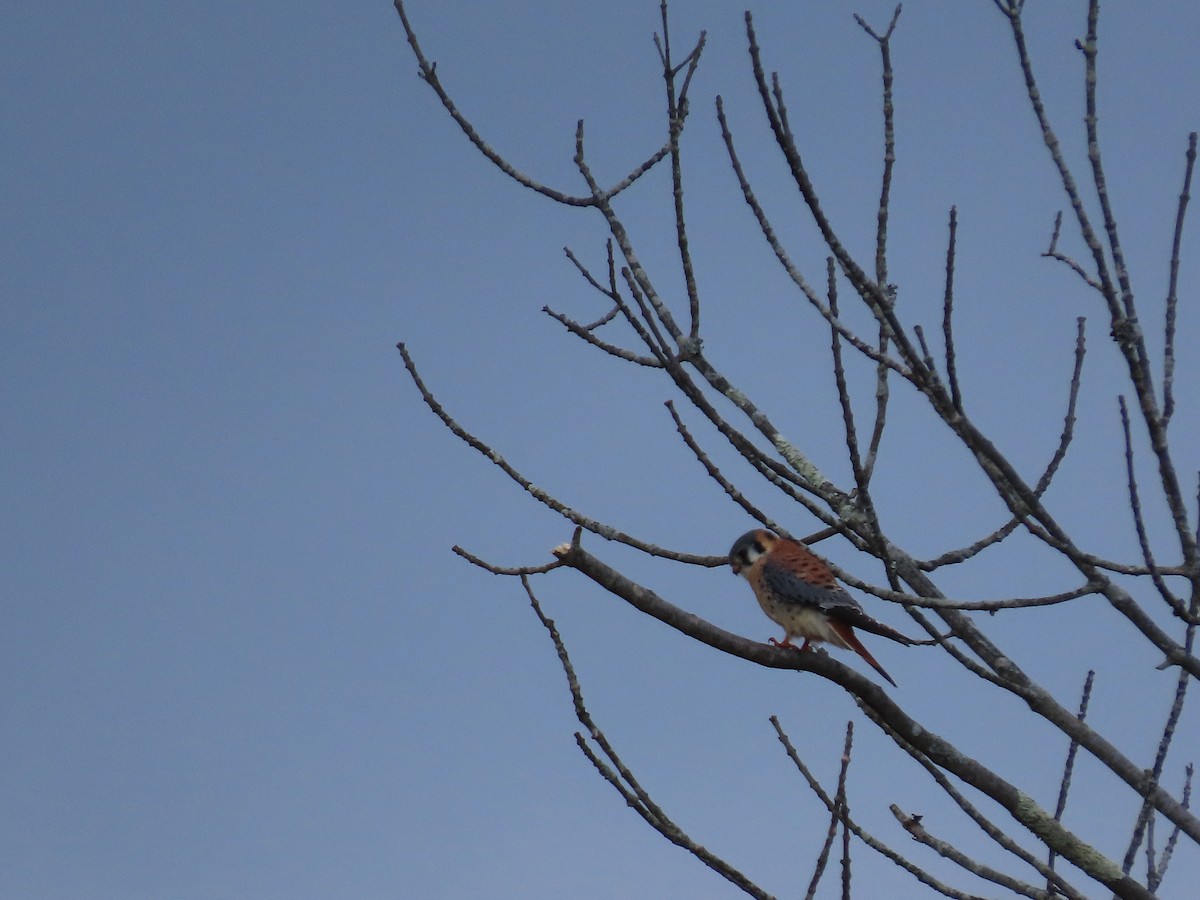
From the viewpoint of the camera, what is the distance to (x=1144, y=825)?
11.8 feet

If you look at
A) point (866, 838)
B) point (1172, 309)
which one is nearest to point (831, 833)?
point (866, 838)

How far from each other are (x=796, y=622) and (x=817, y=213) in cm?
274

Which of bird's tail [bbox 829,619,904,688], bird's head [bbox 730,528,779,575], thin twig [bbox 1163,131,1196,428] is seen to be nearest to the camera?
thin twig [bbox 1163,131,1196,428]

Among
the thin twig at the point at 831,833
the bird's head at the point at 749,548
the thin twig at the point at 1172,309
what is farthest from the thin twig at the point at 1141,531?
the bird's head at the point at 749,548

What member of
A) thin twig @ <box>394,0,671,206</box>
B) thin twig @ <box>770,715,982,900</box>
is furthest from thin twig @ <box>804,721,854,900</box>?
thin twig @ <box>394,0,671,206</box>

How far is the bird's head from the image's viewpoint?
566 cm

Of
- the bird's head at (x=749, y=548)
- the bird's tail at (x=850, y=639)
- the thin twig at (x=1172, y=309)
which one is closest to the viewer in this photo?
the thin twig at (x=1172, y=309)

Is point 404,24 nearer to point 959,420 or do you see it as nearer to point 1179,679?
point 959,420

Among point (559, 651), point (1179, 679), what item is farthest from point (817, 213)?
point (1179, 679)

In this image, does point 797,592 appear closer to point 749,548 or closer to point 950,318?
point 749,548

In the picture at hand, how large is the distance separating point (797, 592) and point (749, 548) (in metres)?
0.55

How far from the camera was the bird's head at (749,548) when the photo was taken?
18.6ft

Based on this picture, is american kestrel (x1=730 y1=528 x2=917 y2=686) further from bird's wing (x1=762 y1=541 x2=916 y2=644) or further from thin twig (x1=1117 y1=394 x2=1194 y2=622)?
thin twig (x1=1117 y1=394 x2=1194 y2=622)

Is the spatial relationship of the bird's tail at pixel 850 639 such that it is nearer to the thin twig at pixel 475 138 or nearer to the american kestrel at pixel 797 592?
the american kestrel at pixel 797 592
